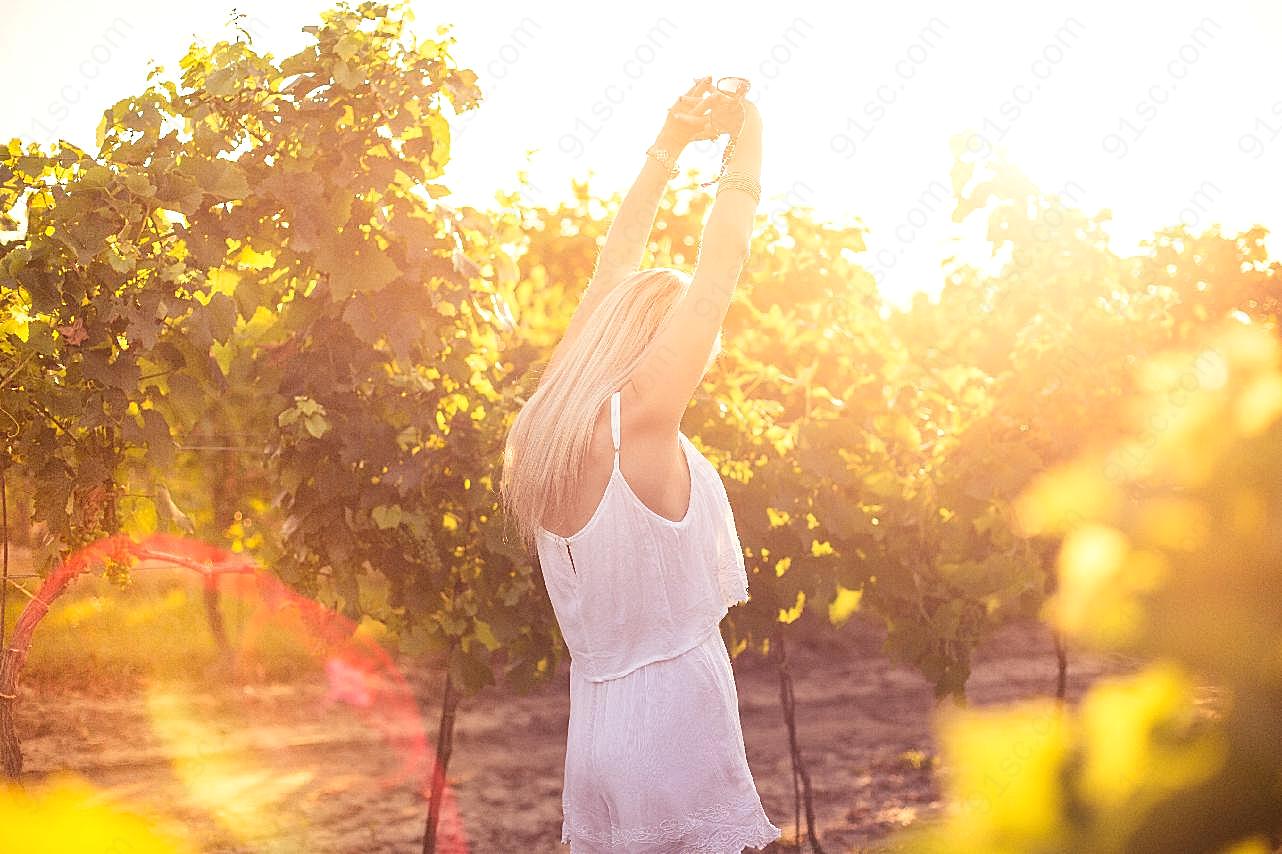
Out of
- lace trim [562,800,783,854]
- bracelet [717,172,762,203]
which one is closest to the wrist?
bracelet [717,172,762,203]

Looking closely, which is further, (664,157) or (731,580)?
(664,157)

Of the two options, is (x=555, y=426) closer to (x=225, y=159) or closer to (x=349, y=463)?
(x=225, y=159)

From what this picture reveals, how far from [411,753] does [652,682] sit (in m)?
7.43

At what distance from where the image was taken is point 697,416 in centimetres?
483

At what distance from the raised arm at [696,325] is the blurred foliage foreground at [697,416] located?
67cm

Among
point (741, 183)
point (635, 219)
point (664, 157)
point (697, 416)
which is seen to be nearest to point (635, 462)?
point (741, 183)

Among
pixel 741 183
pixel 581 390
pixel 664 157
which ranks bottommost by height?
pixel 581 390

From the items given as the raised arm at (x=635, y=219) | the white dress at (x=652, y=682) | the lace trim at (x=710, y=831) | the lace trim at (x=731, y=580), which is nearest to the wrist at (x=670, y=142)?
the raised arm at (x=635, y=219)

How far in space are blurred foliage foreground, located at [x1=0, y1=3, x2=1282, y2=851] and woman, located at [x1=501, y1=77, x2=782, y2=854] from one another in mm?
699

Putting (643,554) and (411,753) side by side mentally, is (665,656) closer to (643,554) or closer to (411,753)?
(643,554)

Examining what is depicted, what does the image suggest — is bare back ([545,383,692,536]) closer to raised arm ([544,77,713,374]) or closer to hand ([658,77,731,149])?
raised arm ([544,77,713,374])

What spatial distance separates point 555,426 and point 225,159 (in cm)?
192

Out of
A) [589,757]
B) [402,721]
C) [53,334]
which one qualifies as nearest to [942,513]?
[589,757]

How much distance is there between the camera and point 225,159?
11.2ft
